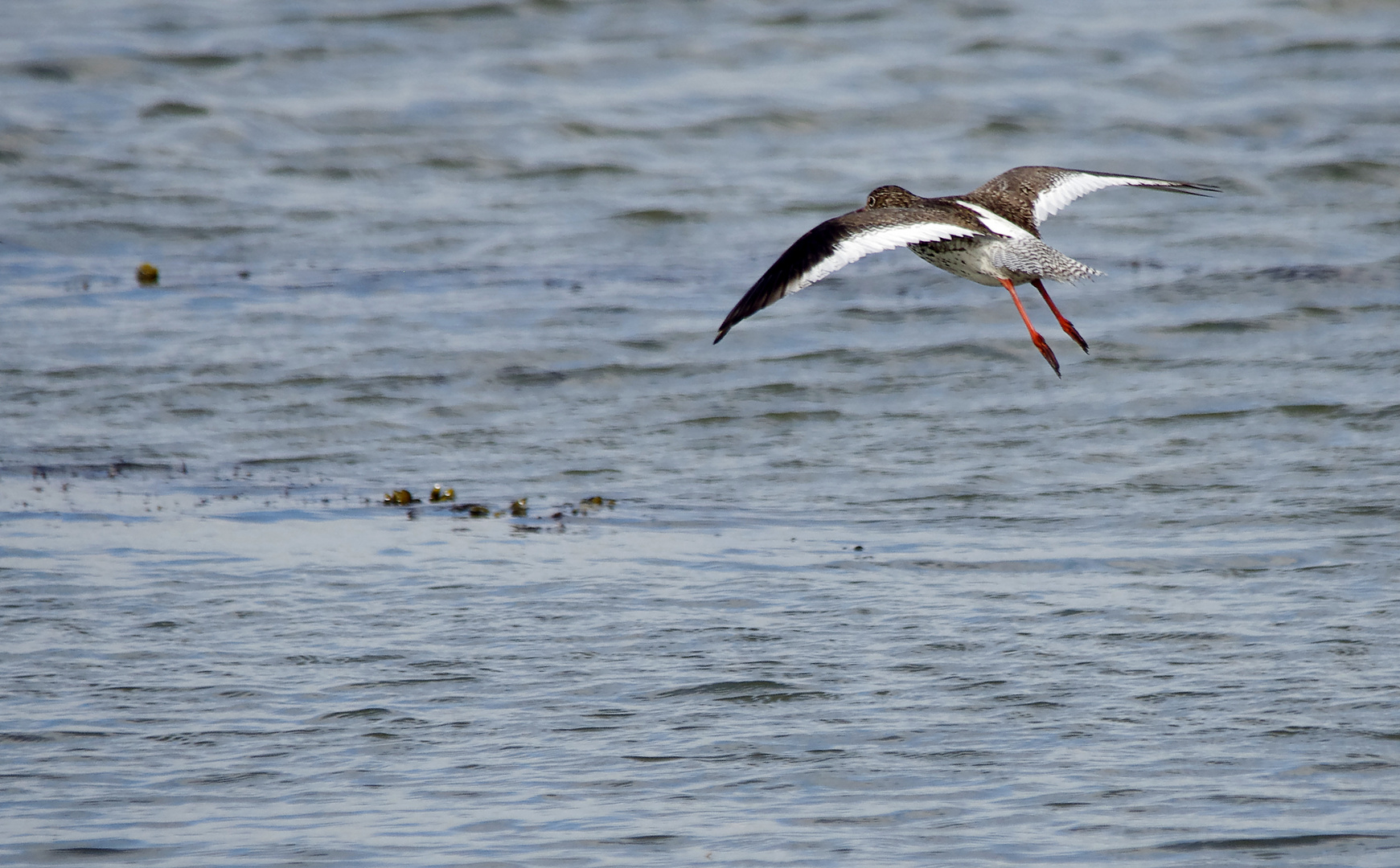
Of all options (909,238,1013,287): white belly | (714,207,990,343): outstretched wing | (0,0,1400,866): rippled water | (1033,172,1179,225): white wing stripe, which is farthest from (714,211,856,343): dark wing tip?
(1033,172,1179,225): white wing stripe

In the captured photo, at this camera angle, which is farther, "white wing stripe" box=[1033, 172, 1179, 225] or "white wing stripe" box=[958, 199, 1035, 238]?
"white wing stripe" box=[1033, 172, 1179, 225]

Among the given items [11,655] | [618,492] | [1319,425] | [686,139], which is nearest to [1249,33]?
[686,139]

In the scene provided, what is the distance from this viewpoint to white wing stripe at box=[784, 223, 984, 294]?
6.40 meters

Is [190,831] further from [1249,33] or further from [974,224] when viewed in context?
[1249,33]

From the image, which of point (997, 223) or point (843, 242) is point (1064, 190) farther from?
point (843, 242)

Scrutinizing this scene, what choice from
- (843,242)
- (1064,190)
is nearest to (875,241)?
(843,242)

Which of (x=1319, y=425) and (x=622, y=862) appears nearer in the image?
(x=622, y=862)

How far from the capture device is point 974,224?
734 cm

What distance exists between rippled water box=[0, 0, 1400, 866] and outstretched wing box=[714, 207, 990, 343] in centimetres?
141

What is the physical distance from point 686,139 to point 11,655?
11545mm

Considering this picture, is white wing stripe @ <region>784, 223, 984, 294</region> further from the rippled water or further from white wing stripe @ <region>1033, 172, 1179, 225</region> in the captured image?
the rippled water

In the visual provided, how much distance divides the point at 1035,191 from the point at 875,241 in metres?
1.90

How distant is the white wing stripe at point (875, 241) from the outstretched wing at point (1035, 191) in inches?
40.2

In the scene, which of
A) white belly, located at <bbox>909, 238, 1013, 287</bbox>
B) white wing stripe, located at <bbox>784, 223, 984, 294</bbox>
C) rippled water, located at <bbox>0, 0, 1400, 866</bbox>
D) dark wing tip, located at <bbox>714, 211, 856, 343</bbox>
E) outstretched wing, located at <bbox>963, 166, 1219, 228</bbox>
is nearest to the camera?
rippled water, located at <bbox>0, 0, 1400, 866</bbox>
